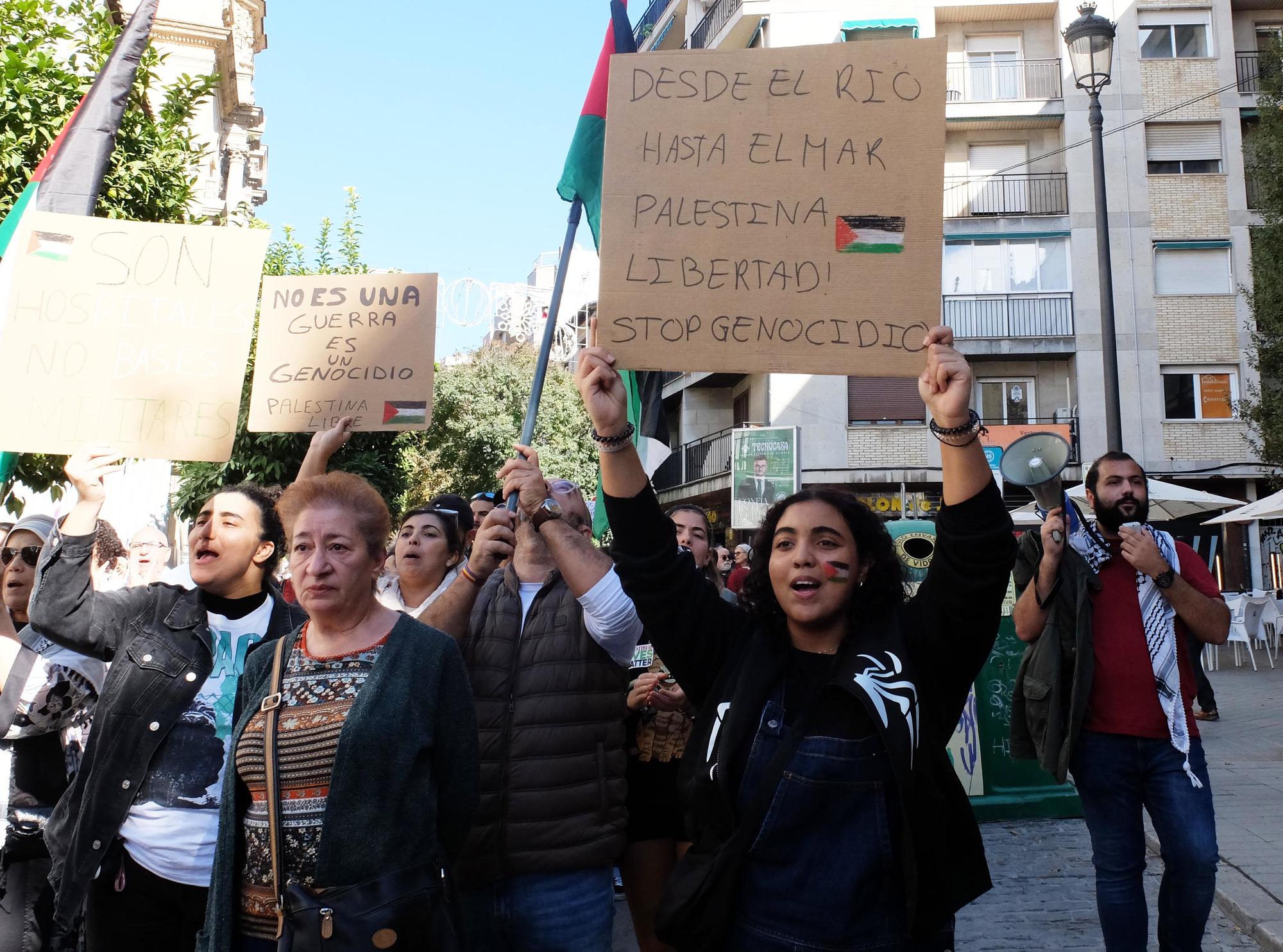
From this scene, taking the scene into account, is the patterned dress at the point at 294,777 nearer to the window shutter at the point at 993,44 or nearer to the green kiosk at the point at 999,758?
the green kiosk at the point at 999,758

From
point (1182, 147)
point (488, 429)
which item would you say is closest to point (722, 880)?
point (1182, 147)

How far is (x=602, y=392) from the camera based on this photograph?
8.73 ft

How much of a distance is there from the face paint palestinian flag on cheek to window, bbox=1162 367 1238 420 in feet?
80.7

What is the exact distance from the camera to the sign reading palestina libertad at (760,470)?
19.4 meters

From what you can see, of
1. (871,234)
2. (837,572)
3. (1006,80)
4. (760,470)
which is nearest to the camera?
(837,572)

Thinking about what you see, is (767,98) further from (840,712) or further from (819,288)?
(840,712)

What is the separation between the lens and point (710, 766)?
91.4 inches

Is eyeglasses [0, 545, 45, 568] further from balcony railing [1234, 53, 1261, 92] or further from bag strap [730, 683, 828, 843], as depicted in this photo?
balcony railing [1234, 53, 1261, 92]

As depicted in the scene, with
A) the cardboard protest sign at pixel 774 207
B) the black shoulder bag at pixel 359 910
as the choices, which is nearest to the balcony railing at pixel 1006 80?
the cardboard protest sign at pixel 774 207

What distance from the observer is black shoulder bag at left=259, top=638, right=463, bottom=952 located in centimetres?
238

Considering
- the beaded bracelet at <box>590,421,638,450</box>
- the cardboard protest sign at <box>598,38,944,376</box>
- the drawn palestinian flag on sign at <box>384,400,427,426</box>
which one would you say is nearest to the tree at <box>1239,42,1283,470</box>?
the drawn palestinian flag on sign at <box>384,400,427,426</box>

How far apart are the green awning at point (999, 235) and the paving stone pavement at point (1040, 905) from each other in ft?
67.5

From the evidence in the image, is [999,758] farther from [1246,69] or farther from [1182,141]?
[1246,69]

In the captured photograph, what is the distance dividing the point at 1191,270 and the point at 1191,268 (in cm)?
6
